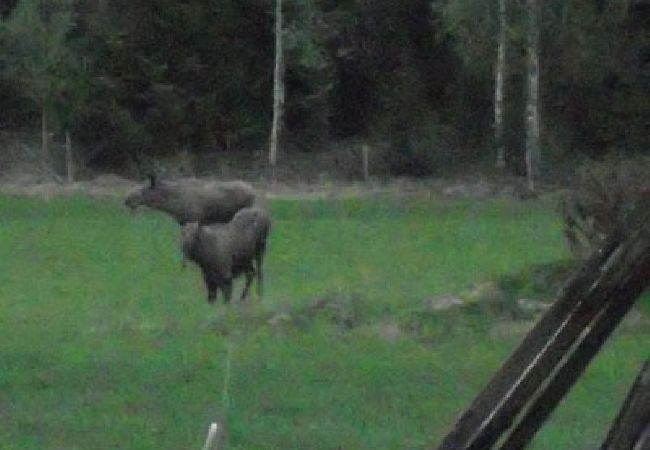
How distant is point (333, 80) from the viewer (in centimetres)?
5716

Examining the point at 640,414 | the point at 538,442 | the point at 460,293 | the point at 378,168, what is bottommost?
the point at 378,168

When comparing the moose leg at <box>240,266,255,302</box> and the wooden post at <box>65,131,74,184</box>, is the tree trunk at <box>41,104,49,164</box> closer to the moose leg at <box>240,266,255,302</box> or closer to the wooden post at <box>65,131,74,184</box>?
the wooden post at <box>65,131,74,184</box>

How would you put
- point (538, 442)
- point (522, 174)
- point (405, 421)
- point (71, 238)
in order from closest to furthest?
1. point (538, 442)
2. point (405, 421)
3. point (71, 238)
4. point (522, 174)

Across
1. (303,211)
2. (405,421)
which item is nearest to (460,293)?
(405,421)

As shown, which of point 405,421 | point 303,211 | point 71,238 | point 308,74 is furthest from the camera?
point 308,74

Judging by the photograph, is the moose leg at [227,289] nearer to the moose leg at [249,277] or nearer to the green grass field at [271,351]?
the green grass field at [271,351]

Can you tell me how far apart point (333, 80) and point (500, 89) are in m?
6.91

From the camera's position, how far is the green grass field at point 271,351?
39.1ft

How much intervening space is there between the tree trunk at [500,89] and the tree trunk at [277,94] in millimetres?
5958

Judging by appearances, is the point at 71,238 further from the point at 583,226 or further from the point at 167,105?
the point at 167,105

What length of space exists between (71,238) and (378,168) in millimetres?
20989

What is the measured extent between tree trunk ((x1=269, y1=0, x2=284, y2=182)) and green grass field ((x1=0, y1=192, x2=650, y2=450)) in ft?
70.3

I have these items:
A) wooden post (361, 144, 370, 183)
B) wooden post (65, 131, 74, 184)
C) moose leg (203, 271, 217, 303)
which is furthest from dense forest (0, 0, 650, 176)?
moose leg (203, 271, 217, 303)

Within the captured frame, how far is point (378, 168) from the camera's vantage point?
5438 centimetres
